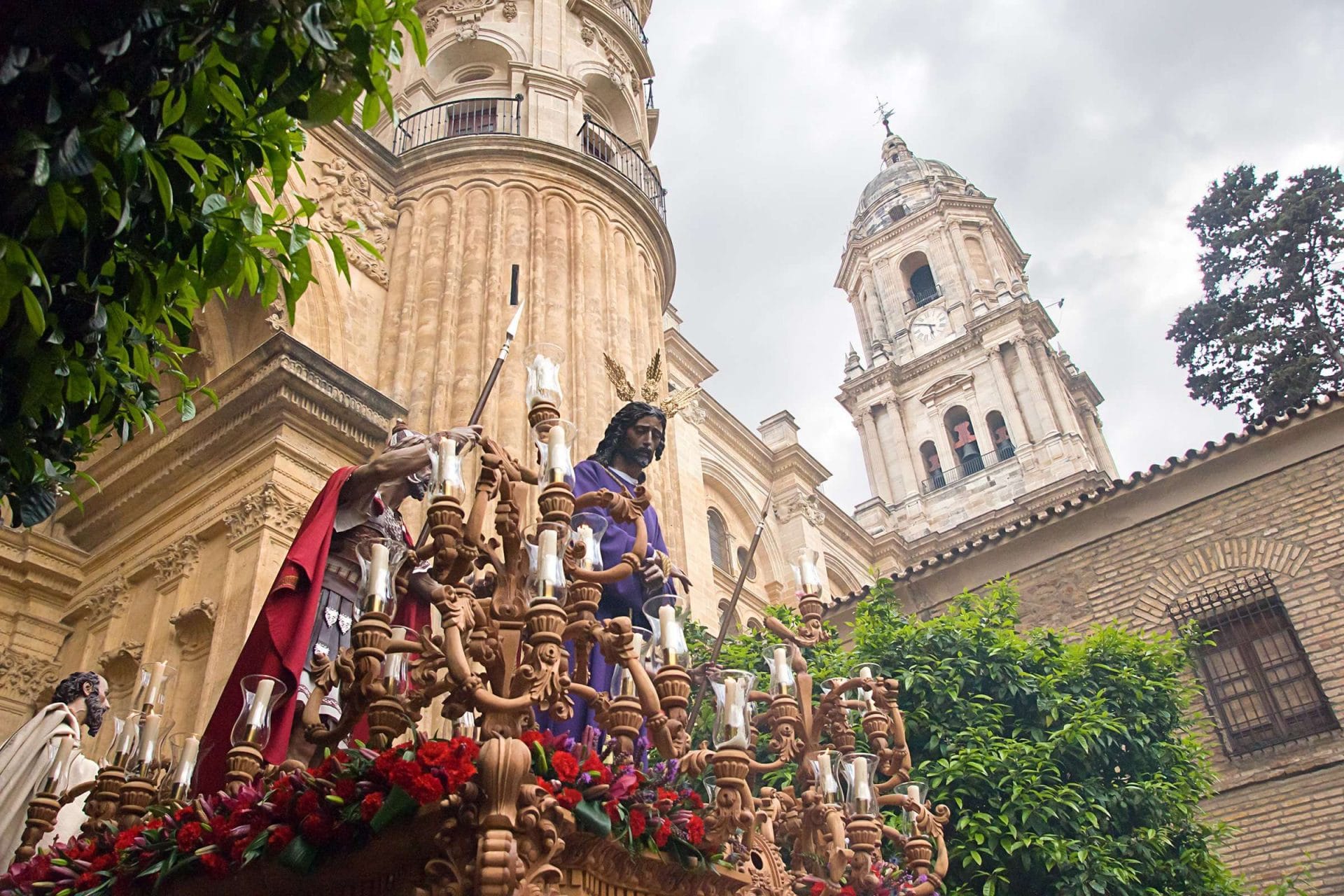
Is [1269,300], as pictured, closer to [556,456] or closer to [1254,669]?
→ [1254,669]

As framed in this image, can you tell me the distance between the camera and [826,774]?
17.0 ft

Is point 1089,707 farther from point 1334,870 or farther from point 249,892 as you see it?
point 249,892

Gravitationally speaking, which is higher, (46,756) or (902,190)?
(902,190)

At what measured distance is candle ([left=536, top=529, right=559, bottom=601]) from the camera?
3.80 m

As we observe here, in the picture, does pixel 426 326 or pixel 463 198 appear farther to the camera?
pixel 463 198

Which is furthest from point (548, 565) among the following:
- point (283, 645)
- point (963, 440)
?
point (963, 440)

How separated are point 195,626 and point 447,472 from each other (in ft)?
18.7

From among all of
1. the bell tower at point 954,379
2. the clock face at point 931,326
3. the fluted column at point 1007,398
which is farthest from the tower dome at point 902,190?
the fluted column at point 1007,398

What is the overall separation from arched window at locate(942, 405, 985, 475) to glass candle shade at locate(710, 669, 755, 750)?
30192 millimetres

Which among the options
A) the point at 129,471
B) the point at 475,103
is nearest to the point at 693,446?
the point at 475,103

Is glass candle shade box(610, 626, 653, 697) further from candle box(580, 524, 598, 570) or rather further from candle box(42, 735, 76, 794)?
candle box(42, 735, 76, 794)

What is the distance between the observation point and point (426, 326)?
11.6m

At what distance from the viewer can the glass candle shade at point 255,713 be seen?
411cm

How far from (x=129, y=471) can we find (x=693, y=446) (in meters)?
13.0
